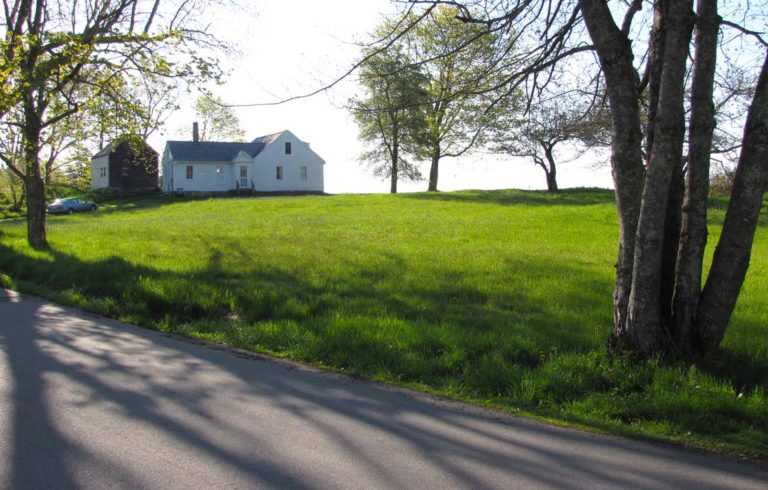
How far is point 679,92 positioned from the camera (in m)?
6.12

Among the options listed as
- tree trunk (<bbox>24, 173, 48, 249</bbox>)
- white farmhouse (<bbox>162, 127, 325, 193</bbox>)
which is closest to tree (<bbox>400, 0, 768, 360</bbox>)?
tree trunk (<bbox>24, 173, 48, 249</bbox>)

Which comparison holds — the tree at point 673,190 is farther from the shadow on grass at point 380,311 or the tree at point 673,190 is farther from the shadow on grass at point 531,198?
the shadow on grass at point 531,198

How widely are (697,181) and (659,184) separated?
522 mm

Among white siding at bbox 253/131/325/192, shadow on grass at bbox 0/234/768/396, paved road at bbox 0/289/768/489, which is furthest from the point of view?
white siding at bbox 253/131/325/192

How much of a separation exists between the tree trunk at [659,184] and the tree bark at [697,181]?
0.17 metres

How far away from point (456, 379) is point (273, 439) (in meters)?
2.33

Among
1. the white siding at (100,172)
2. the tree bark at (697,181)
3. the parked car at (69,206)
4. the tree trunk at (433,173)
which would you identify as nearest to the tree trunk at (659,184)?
the tree bark at (697,181)

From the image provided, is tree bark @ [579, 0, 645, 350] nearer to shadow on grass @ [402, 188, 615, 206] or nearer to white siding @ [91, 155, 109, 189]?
shadow on grass @ [402, 188, 615, 206]

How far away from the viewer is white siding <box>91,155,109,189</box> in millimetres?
65375

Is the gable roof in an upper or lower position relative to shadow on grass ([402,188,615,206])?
upper

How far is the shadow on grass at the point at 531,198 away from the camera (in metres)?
34.2

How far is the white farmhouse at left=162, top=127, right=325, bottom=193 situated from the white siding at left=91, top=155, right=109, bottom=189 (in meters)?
6.95

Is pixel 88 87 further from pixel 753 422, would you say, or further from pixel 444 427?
pixel 753 422

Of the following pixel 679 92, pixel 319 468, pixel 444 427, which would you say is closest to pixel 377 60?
pixel 679 92
